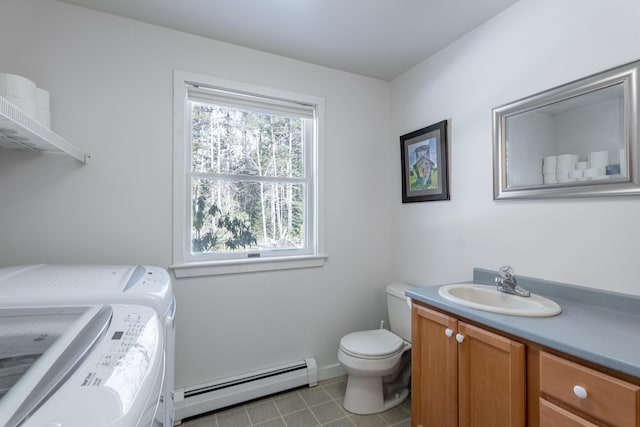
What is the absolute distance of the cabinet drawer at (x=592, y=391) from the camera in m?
0.85

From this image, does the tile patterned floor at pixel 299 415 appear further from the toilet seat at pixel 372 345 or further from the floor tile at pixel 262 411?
the toilet seat at pixel 372 345

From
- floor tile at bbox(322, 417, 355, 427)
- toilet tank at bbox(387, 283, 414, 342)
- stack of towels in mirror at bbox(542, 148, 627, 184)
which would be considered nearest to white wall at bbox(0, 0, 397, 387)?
toilet tank at bbox(387, 283, 414, 342)

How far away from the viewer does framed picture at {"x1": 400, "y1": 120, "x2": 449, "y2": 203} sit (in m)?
2.09

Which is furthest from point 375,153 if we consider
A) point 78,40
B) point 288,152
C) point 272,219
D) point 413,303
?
point 78,40

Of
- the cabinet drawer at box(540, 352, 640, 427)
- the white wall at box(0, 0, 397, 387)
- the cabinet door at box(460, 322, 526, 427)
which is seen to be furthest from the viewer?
the white wall at box(0, 0, 397, 387)

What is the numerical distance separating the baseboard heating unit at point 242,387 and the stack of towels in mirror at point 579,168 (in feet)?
6.43

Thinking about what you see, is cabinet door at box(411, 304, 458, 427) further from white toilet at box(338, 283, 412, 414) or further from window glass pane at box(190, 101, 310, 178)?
window glass pane at box(190, 101, 310, 178)

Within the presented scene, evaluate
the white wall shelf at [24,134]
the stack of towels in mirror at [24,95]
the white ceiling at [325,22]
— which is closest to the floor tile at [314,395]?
the white wall shelf at [24,134]

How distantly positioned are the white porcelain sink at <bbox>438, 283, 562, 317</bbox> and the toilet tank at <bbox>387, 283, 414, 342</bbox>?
1.68ft

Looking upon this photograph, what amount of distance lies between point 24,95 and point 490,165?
7.98 feet

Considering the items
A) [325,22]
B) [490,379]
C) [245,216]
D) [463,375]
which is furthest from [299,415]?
[325,22]

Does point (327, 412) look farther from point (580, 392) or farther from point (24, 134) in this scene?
point (24, 134)

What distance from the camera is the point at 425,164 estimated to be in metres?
2.24

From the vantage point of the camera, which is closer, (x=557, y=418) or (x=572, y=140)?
(x=557, y=418)
